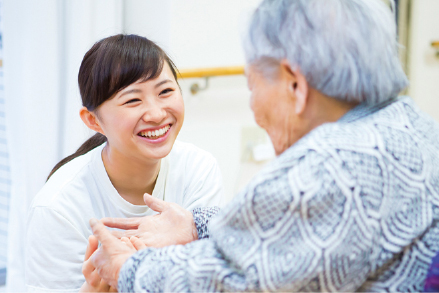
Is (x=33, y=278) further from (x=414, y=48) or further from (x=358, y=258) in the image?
(x=414, y=48)

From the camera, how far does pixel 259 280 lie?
0.72 m

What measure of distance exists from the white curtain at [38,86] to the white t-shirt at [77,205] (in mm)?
569

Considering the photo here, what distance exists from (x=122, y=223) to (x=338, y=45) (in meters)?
0.72

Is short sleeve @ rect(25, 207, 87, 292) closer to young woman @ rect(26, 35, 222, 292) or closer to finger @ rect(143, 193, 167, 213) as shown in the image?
young woman @ rect(26, 35, 222, 292)

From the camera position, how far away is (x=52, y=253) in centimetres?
121

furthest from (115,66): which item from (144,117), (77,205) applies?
(77,205)

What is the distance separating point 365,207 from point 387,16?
14.7 inches

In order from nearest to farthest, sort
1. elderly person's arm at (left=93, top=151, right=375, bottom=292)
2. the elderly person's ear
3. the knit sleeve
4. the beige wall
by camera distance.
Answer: elderly person's arm at (left=93, top=151, right=375, bottom=292) → the elderly person's ear → the knit sleeve → the beige wall

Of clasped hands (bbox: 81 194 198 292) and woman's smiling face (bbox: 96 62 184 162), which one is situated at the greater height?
woman's smiling face (bbox: 96 62 184 162)

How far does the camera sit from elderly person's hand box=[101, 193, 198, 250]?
1.12 metres

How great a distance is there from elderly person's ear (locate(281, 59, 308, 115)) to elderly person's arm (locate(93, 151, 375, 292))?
4.9 inches

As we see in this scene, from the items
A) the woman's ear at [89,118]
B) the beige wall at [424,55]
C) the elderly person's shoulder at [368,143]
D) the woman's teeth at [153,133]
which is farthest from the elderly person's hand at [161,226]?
the beige wall at [424,55]

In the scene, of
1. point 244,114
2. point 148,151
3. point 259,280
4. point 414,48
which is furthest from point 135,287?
point 414,48

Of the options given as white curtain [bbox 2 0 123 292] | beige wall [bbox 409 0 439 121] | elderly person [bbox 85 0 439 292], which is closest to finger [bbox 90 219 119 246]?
elderly person [bbox 85 0 439 292]
